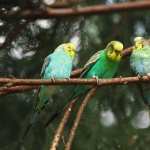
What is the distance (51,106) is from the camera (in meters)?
5.07

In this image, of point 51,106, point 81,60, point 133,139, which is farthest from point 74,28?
point 133,139

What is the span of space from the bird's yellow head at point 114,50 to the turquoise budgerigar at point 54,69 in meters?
0.31

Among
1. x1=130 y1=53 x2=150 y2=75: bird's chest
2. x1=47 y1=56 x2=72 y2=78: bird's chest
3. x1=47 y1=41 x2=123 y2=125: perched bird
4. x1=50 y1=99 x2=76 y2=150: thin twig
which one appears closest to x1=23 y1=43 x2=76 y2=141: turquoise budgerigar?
x1=47 y1=56 x2=72 y2=78: bird's chest

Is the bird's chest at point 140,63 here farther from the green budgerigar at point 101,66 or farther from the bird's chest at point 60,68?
the bird's chest at point 60,68

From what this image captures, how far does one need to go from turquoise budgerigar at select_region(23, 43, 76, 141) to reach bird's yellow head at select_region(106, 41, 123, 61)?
31 centimetres

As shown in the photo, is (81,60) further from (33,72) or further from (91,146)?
(91,146)

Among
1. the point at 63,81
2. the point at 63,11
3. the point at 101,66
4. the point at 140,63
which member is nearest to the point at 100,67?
the point at 101,66

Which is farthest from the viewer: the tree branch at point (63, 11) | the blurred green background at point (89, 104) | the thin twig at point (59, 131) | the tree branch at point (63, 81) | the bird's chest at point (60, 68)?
the blurred green background at point (89, 104)

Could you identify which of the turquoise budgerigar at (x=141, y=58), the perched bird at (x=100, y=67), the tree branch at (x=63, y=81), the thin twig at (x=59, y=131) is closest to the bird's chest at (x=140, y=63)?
the turquoise budgerigar at (x=141, y=58)

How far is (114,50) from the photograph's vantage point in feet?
14.0

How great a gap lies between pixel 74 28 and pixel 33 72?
1.85 feet

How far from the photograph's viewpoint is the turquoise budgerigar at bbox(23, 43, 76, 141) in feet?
14.6

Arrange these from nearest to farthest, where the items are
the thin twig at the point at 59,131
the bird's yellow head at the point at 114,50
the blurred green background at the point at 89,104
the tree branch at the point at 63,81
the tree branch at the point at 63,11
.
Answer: the tree branch at the point at 63,81 < the thin twig at the point at 59,131 < the tree branch at the point at 63,11 < the bird's yellow head at the point at 114,50 < the blurred green background at the point at 89,104

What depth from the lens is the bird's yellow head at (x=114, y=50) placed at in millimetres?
4184
